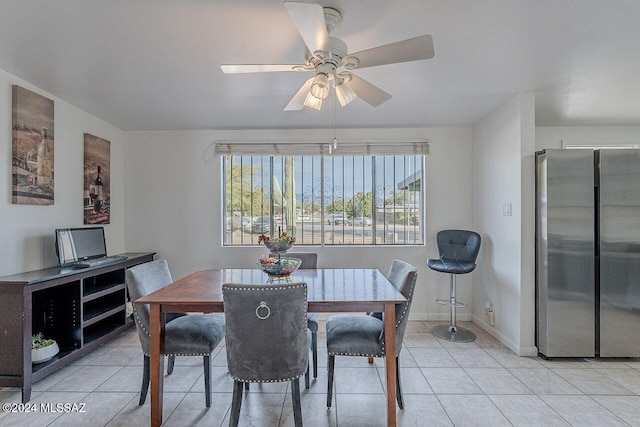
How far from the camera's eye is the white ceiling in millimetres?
1630

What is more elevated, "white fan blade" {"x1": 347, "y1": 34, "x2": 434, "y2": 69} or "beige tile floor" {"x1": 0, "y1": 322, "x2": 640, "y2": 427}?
"white fan blade" {"x1": 347, "y1": 34, "x2": 434, "y2": 69}

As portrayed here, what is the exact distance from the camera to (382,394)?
2.20 m

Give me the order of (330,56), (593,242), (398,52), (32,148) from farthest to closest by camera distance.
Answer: (593,242)
(32,148)
(330,56)
(398,52)

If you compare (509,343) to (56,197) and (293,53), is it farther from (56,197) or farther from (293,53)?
(56,197)

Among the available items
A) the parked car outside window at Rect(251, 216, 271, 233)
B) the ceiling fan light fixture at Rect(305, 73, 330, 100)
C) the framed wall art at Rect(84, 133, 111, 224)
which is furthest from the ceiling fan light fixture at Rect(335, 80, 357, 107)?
the framed wall art at Rect(84, 133, 111, 224)

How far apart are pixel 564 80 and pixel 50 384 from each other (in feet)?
15.8

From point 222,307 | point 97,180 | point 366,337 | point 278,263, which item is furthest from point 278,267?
point 97,180

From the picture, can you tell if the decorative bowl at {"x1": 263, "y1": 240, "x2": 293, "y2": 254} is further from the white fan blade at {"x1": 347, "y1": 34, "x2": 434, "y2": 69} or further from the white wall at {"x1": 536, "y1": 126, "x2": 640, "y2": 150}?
the white wall at {"x1": 536, "y1": 126, "x2": 640, "y2": 150}

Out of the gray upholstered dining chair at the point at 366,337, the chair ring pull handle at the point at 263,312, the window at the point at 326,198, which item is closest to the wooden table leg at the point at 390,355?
the gray upholstered dining chair at the point at 366,337

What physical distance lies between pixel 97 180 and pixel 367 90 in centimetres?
318

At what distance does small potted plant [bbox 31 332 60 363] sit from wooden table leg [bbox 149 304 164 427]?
1189 millimetres

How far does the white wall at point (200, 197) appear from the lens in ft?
12.4

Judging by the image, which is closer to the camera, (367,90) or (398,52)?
(398,52)

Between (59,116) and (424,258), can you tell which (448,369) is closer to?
(424,258)
